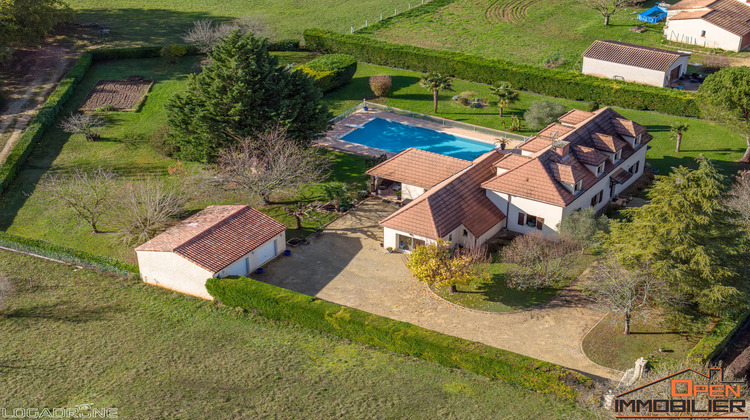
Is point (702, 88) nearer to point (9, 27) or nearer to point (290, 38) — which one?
point (290, 38)

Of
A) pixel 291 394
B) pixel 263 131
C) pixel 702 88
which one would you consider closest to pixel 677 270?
pixel 291 394

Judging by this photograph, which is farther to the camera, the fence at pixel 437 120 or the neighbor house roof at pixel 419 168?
the fence at pixel 437 120

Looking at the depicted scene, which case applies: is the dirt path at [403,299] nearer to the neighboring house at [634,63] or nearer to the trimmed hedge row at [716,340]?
the trimmed hedge row at [716,340]

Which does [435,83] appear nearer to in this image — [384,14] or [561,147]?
[561,147]

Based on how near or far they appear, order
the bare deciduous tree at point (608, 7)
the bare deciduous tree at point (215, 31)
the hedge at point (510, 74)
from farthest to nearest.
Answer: the bare deciduous tree at point (608, 7), the bare deciduous tree at point (215, 31), the hedge at point (510, 74)

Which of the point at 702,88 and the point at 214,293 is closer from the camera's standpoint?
the point at 214,293

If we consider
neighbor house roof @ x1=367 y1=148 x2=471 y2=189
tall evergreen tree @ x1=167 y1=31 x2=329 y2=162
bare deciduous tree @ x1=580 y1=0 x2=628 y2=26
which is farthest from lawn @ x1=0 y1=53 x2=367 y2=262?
bare deciduous tree @ x1=580 y1=0 x2=628 y2=26

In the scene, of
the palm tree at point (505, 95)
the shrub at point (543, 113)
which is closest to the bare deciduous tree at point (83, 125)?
the palm tree at point (505, 95)

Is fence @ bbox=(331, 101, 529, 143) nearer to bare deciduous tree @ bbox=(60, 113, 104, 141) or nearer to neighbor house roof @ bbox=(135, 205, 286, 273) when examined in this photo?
neighbor house roof @ bbox=(135, 205, 286, 273)
